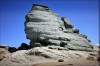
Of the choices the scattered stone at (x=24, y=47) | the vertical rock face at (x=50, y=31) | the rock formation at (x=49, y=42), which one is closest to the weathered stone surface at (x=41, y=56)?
the rock formation at (x=49, y=42)

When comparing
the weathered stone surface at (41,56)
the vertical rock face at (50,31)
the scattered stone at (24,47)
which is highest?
the vertical rock face at (50,31)

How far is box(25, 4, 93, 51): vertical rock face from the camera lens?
39.1m

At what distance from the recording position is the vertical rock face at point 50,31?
128 ft

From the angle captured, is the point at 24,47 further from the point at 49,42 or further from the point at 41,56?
the point at 41,56

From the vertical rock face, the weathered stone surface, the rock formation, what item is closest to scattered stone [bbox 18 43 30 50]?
the rock formation

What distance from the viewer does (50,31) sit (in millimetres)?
41156

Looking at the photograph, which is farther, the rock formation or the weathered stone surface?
the rock formation

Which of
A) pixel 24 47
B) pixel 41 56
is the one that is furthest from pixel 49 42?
pixel 24 47

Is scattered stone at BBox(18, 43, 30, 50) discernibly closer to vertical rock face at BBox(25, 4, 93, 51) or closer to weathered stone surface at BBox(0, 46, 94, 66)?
vertical rock face at BBox(25, 4, 93, 51)

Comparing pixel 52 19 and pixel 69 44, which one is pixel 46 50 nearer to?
pixel 69 44

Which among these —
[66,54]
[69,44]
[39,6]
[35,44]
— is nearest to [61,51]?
[66,54]

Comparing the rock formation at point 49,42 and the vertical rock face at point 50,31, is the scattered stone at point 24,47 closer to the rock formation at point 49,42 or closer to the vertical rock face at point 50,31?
the rock formation at point 49,42

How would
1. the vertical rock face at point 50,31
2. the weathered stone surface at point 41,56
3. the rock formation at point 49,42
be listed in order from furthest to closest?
1. the vertical rock face at point 50,31
2. the rock formation at point 49,42
3. the weathered stone surface at point 41,56

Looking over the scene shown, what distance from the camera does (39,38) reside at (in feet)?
134
